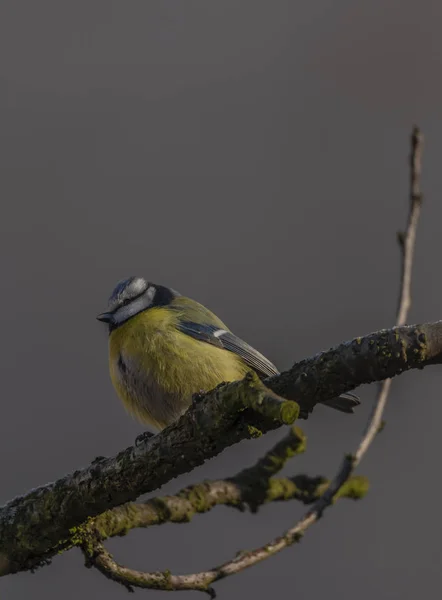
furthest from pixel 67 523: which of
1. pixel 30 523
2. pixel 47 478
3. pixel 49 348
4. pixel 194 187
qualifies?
pixel 194 187

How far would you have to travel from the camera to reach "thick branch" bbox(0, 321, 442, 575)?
153cm

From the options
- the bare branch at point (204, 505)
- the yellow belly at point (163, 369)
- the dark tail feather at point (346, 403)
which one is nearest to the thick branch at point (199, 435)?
the bare branch at point (204, 505)

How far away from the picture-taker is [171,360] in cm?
311

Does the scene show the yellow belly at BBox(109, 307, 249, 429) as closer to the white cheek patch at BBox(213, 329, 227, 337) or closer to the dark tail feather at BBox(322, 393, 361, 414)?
the white cheek patch at BBox(213, 329, 227, 337)

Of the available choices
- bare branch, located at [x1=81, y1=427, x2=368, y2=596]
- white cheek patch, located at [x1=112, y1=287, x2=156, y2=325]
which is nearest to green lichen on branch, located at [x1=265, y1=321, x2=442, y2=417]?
bare branch, located at [x1=81, y1=427, x2=368, y2=596]

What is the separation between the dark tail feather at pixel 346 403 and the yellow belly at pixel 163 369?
357 mm

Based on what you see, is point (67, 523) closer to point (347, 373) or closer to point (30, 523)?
point (30, 523)

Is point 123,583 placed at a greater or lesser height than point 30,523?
lesser

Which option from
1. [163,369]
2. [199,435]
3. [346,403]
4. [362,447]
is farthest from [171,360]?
[199,435]

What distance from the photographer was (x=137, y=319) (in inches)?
132

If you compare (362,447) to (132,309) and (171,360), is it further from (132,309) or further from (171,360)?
(132,309)

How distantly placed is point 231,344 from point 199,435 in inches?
59.7

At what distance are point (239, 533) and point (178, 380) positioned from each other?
1.22 meters

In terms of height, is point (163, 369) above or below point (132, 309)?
below
